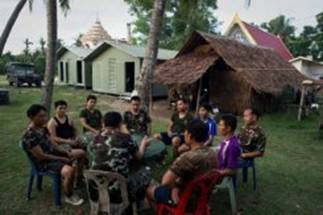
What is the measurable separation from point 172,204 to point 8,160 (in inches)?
189

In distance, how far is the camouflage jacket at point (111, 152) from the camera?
381 centimetres

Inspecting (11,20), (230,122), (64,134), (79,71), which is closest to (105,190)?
(230,122)

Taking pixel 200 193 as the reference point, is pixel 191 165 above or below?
above

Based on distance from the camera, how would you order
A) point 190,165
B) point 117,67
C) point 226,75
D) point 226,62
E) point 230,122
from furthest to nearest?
point 117,67
point 226,75
point 226,62
point 230,122
point 190,165

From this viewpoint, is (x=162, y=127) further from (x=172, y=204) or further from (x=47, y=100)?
(x=172, y=204)

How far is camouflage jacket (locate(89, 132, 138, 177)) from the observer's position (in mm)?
3811

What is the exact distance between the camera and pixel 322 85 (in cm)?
1822

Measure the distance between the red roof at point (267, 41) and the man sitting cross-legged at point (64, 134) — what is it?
23.0 meters

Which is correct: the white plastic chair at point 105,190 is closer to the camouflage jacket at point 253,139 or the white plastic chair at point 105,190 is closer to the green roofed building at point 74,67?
the camouflage jacket at point 253,139

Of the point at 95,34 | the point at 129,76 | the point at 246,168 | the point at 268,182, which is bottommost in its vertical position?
the point at 268,182

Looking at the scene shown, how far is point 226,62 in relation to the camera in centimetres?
1441

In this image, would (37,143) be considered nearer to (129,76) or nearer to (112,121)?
(112,121)

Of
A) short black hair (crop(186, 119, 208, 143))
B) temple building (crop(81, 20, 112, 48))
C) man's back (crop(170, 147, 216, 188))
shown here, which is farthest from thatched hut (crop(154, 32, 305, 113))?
temple building (crop(81, 20, 112, 48))

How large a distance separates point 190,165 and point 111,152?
98cm
